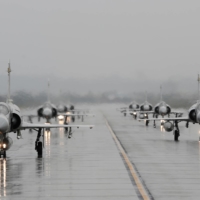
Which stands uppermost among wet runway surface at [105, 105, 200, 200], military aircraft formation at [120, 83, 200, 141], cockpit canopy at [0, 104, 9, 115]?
cockpit canopy at [0, 104, 9, 115]

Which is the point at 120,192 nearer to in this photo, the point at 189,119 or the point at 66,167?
the point at 66,167

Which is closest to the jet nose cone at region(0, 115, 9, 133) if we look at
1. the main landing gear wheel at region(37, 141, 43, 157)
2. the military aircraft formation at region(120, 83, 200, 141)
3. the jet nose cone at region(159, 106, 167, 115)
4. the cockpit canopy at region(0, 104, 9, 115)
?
the cockpit canopy at region(0, 104, 9, 115)

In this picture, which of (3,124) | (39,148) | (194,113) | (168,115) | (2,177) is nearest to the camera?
(2,177)

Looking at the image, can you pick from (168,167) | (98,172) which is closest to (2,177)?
(98,172)


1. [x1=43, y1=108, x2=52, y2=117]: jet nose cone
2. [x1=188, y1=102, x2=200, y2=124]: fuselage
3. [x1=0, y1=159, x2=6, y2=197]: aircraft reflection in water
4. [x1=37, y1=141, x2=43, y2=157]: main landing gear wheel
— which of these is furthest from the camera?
[x1=43, y1=108, x2=52, y2=117]: jet nose cone

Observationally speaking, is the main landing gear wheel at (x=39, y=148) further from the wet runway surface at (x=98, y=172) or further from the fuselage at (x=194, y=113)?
the fuselage at (x=194, y=113)

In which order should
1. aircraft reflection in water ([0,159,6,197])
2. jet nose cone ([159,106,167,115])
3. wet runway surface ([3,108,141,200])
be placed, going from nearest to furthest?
wet runway surface ([3,108,141,200])
aircraft reflection in water ([0,159,6,197])
jet nose cone ([159,106,167,115])

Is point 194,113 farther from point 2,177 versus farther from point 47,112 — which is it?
point 47,112

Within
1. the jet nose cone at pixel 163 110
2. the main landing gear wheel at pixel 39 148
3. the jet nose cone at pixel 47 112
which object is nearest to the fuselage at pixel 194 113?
the main landing gear wheel at pixel 39 148

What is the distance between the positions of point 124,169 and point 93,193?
5.36 metres

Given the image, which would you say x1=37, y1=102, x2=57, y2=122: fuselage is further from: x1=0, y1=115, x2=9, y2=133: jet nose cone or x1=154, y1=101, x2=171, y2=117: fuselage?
x1=0, y1=115, x2=9, y2=133: jet nose cone

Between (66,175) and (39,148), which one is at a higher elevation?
(39,148)

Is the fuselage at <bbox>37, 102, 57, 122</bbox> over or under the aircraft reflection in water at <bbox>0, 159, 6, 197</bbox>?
over

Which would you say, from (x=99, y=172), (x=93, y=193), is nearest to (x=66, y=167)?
(x=99, y=172)
